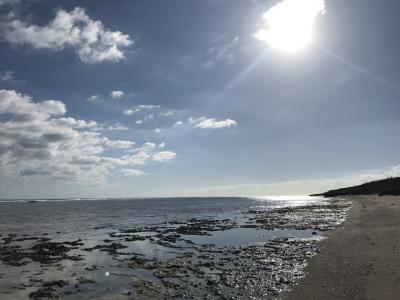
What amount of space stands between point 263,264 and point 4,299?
1340cm

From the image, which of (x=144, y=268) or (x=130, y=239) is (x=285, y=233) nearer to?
(x=130, y=239)

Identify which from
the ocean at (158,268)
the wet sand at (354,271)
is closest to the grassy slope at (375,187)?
the wet sand at (354,271)

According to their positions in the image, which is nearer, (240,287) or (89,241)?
(240,287)

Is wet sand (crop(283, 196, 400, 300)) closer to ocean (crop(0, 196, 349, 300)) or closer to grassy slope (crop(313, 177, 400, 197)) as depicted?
ocean (crop(0, 196, 349, 300))

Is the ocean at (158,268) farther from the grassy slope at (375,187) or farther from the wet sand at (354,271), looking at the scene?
the grassy slope at (375,187)

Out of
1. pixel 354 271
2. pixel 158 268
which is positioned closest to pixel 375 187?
pixel 354 271

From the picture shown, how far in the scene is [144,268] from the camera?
72.7ft

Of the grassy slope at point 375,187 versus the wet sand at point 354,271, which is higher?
the grassy slope at point 375,187

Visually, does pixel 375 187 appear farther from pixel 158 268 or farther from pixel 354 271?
pixel 158 268

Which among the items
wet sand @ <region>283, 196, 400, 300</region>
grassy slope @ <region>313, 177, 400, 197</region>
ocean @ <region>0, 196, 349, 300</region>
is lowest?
ocean @ <region>0, 196, 349, 300</region>

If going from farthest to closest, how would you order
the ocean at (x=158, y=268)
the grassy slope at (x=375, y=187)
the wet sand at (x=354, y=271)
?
the grassy slope at (x=375, y=187) → the ocean at (x=158, y=268) → the wet sand at (x=354, y=271)

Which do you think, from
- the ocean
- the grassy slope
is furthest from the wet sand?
the grassy slope

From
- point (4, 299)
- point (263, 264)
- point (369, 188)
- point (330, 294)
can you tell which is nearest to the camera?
point (330, 294)

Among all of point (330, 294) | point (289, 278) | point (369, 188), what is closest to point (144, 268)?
point (289, 278)
